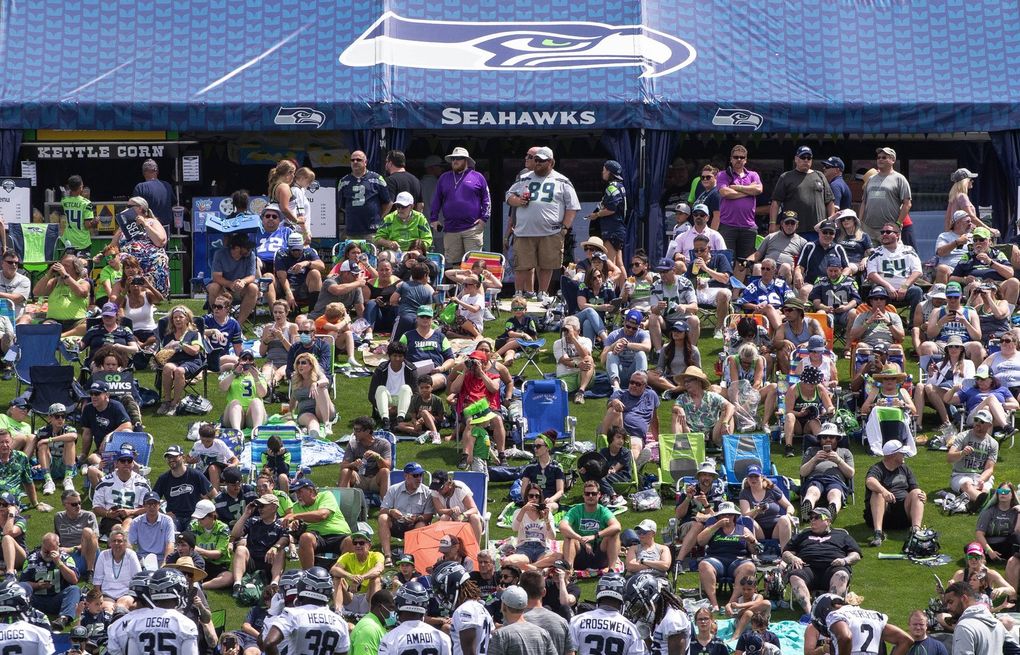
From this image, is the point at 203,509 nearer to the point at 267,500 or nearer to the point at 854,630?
the point at 267,500

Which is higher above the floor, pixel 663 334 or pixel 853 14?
pixel 853 14

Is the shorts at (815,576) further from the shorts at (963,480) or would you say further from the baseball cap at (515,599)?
the baseball cap at (515,599)

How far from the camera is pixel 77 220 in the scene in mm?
25297

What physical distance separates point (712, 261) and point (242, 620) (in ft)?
30.8

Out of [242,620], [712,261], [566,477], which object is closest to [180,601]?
[242,620]

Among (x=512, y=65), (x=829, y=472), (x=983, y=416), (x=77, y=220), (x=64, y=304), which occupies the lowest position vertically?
(x=829, y=472)

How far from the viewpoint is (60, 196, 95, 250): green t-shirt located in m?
25.2

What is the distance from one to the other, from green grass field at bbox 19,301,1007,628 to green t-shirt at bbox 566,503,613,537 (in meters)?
0.49

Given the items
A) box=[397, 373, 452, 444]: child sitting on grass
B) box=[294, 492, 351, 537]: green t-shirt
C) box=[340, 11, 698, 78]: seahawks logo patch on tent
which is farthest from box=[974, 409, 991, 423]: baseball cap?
box=[340, 11, 698, 78]: seahawks logo patch on tent

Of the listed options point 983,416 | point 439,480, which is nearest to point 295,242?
point 439,480

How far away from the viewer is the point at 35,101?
25.7 m

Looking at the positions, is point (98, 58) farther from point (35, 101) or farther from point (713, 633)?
point (713, 633)

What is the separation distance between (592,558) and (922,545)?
306 centimetres

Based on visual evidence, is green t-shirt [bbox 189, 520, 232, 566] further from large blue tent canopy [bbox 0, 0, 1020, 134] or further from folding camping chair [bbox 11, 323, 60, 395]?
large blue tent canopy [bbox 0, 0, 1020, 134]
